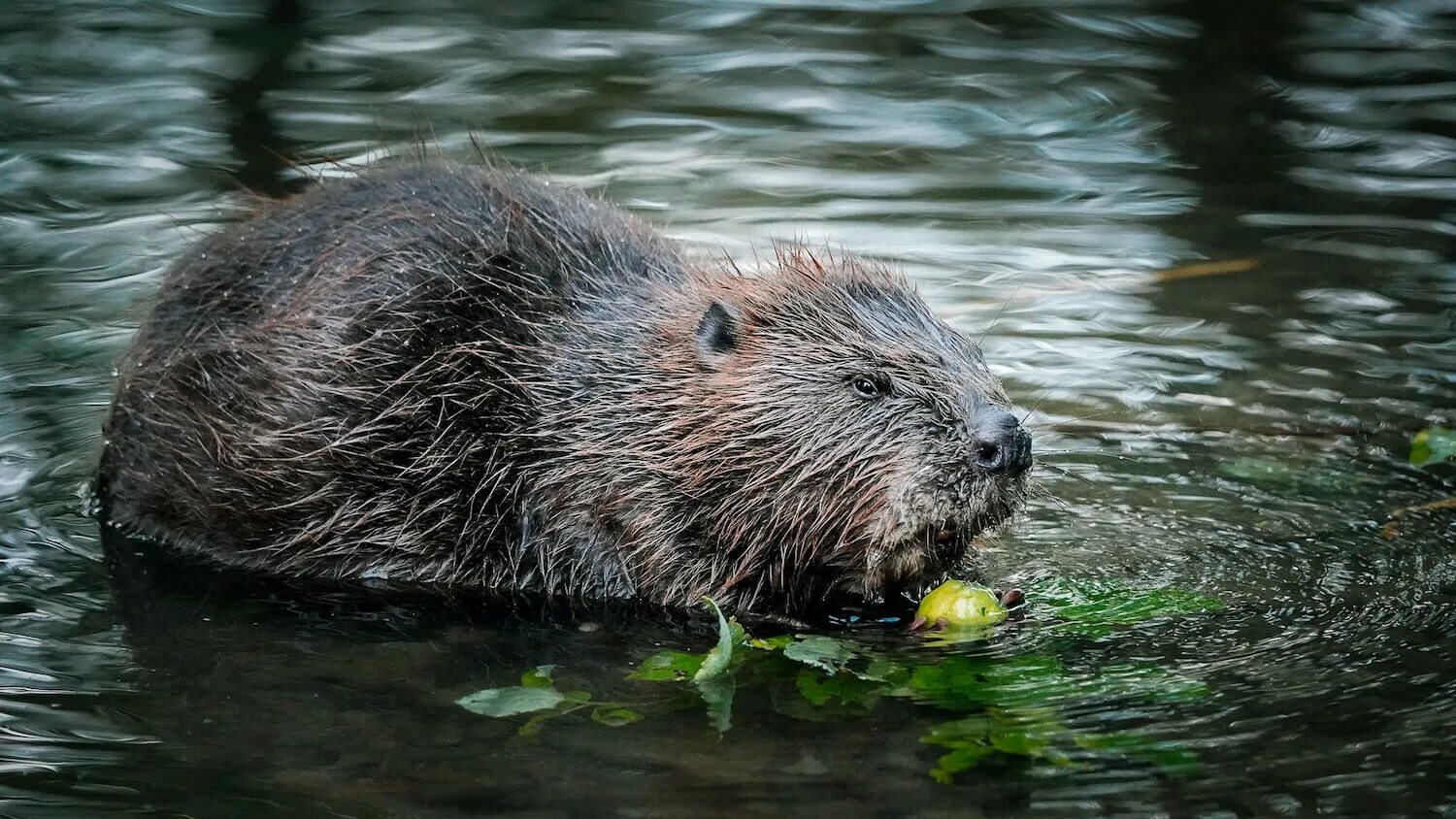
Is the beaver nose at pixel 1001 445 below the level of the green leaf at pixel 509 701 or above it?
above

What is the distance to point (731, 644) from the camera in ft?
16.5

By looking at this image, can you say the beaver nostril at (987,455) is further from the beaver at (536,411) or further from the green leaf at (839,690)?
the green leaf at (839,690)

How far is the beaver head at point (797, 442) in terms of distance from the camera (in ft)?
16.9

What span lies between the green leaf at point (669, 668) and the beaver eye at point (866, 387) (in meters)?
0.90

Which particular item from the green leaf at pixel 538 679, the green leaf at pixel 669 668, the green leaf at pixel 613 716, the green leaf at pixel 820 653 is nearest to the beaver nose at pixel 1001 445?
the green leaf at pixel 820 653

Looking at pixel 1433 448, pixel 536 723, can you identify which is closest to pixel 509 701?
pixel 536 723

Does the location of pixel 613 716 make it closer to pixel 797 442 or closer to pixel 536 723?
pixel 536 723

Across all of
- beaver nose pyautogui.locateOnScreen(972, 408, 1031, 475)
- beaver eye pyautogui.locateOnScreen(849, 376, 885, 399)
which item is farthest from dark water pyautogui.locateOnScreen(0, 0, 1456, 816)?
beaver eye pyautogui.locateOnScreen(849, 376, 885, 399)

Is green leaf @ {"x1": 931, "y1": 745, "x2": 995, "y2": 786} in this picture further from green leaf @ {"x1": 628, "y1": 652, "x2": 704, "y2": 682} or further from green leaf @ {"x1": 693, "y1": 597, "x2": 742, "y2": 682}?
green leaf @ {"x1": 628, "y1": 652, "x2": 704, "y2": 682}


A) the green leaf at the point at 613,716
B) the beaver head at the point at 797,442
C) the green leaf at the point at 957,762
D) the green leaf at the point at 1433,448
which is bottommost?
the green leaf at the point at 613,716

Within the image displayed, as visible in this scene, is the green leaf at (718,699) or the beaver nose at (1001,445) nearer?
the green leaf at (718,699)

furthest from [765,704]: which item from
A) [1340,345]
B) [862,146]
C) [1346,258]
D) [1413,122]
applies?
[1413,122]

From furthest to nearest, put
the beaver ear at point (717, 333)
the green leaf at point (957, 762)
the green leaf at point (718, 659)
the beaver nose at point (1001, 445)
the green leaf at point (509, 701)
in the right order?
the beaver ear at point (717, 333) → the beaver nose at point (1001, 445) → the green leaf at point (718, 659) → the green leaf at point (509, 701) → the green leaf at point (957, 762)

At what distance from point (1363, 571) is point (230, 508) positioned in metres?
3.48
